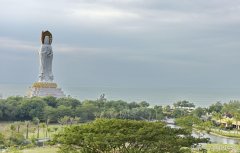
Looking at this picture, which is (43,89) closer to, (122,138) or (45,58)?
(45,58)

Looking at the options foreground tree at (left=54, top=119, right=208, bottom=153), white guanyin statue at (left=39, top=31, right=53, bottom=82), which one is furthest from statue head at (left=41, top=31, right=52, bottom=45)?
foreground tree at (left=54, top=119, right=208, bottom=153)

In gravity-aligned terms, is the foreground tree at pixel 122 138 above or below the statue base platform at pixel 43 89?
below

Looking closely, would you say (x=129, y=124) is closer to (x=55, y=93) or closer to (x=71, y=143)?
(x=71, y=143)

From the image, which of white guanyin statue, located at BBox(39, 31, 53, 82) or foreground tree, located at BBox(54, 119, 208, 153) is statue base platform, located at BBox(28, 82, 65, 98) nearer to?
white guanyin statue, located at BBox(39, 31, 53, 82)

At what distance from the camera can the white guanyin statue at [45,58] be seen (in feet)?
189

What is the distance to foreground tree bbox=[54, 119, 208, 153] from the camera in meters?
13.8

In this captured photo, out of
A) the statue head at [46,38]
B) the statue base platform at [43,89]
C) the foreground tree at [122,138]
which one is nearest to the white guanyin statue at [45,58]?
the statue head at [46,38]

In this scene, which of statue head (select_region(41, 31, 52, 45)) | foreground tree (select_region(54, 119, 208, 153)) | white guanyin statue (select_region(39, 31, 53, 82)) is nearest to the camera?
foreground tree (select_region(54, 119, 208, 153))

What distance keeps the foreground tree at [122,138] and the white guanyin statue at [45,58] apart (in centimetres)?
4364

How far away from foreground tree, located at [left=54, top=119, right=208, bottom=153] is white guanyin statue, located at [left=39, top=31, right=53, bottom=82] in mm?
43638

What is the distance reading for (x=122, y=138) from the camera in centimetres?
1372

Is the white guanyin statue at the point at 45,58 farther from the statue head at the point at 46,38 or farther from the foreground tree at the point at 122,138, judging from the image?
the foreground tree at the point at 122,138

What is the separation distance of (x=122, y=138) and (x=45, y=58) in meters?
45.7


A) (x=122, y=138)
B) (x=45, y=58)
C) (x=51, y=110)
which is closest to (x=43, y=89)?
(x=45, y=58)
